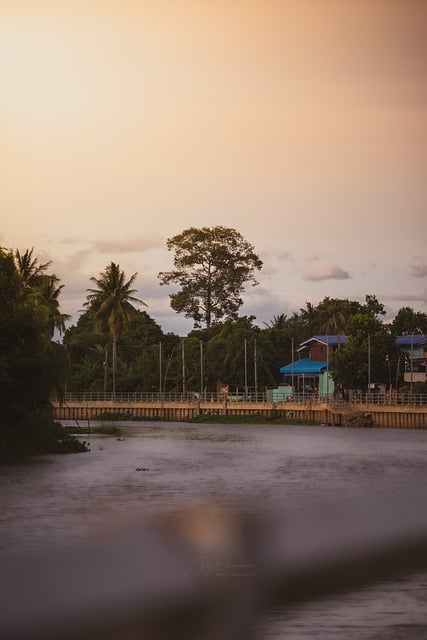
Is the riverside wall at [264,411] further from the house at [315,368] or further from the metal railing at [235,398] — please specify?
the house at [315,368]

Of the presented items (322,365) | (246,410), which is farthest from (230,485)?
(322,365)

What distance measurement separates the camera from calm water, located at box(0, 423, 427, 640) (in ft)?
61.2

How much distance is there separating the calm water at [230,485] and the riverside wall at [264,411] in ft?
43.9

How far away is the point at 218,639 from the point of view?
56.7 ft

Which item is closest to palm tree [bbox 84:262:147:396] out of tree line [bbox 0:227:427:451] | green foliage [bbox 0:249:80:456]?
tree line [bbox 0:227:427:451]

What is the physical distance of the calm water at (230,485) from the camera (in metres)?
18.7

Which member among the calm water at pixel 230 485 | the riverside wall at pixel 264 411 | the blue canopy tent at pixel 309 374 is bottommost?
the calm water at pixel 230 485

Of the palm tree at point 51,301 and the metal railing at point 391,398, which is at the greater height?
the palm tree at point 51,301

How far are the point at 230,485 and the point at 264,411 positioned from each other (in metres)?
76.2

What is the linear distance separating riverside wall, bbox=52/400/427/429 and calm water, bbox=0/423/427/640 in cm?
1339

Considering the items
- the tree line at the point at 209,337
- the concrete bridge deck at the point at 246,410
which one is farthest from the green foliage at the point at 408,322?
the concrete bridge deck at the point at 246,410

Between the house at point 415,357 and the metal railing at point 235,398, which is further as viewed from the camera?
the house at point 415,357

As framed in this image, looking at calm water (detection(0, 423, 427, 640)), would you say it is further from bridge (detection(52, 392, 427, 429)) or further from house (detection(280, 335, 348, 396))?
house (detection(280, 335, 348, 396))

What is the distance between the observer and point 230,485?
149ft
